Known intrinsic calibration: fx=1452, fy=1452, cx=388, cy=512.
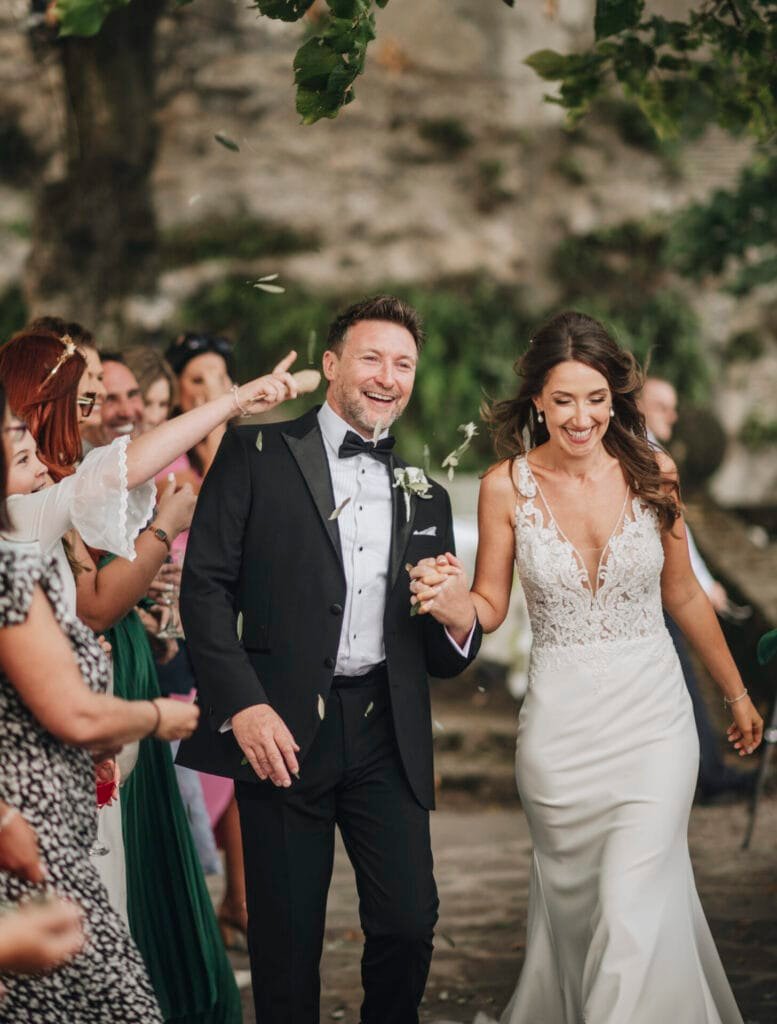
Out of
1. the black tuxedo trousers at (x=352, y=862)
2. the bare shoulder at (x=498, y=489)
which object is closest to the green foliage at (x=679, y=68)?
the bare shoulder at (x=498, y=489)

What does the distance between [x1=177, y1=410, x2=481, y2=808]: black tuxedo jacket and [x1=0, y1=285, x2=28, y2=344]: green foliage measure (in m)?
11.6

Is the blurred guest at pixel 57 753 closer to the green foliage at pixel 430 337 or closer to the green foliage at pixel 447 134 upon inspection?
the green foliage at pixel 430 337

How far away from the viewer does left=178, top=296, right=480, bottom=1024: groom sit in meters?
4.18

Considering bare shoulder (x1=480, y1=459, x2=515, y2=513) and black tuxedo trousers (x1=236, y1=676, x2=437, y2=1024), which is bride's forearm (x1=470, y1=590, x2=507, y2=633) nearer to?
bare shoulder (x1=480, y1=459, x2=515, y2=513)

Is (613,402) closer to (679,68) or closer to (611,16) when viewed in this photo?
(611,16)

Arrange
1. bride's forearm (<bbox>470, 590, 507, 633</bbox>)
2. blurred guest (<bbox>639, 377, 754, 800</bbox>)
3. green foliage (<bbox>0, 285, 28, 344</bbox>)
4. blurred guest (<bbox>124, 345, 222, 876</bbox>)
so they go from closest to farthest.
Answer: bride's forearm (<bbox>470, 590, 507, 633</bbox>)
blurred guest (<bbox>124, 345, 222, 876</bbox>)
blurred guest (<bbox>639, 377, 754, 800</bbox>)
green foliage (<bbox>0, 285, 28, 344</bbox>)

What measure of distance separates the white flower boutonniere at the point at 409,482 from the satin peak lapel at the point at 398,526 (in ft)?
0.05

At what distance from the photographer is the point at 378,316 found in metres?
4.40

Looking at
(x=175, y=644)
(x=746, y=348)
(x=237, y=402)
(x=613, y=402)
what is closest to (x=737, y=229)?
(x=613, y=402)

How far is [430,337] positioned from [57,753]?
12.7m

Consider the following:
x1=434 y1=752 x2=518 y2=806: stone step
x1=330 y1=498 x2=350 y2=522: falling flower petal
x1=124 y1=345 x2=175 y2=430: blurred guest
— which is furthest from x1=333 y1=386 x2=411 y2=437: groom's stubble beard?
x1=434 y1=752 x2=518 y2=806: stone step

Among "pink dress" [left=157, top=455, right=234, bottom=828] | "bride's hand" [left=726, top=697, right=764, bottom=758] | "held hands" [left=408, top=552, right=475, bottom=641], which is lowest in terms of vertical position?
"pink dress" [left=157, top=455, right=234, bottom=828]

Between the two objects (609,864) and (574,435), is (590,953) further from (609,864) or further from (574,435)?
(574,435)

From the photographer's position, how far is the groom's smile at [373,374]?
14.2ft
